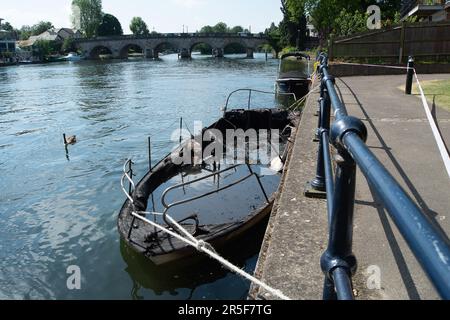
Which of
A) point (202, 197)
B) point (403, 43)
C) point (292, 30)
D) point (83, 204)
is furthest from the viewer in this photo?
point (292, 30)

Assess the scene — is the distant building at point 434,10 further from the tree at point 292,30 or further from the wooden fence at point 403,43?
the tree at point 292,30

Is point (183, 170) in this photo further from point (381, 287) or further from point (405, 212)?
point (405, 212)

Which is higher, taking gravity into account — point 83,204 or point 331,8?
point 331,8

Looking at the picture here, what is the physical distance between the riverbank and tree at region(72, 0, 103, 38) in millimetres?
123174

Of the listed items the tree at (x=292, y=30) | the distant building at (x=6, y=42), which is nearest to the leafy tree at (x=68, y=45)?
the distant building at (x=6, y=42)

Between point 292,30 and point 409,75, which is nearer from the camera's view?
point 409,75

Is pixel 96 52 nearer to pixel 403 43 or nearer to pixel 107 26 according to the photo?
pixel 107 26

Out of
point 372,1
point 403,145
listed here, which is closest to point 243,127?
point 403,145

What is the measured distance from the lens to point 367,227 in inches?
153

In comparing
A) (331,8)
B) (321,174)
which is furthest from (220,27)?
(321,174)

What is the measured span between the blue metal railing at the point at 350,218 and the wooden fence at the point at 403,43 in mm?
19843

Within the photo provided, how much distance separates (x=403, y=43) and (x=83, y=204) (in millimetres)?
16569

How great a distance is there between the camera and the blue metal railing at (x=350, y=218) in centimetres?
89

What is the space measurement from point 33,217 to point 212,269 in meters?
5.24
